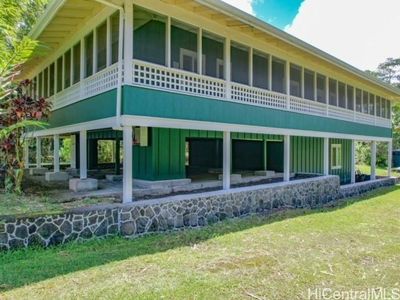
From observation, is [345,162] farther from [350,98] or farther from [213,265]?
→ [213,265]

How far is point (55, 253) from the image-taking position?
5578mm

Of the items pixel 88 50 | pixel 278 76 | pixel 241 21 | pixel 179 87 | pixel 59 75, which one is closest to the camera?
pixel 179 87

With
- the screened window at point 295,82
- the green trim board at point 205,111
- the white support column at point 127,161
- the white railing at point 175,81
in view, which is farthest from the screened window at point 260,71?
the white support column at point 127,161

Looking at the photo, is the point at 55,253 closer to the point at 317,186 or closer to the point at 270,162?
the point at 317,186

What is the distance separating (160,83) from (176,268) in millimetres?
4312

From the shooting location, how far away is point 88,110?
28.9 ft

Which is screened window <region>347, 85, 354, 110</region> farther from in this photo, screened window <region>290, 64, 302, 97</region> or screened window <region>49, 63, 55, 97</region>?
screened window <region>49, 63, 55, 97</region>

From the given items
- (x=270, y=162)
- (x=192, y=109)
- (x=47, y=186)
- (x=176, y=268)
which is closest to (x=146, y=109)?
(x=192, y=109)

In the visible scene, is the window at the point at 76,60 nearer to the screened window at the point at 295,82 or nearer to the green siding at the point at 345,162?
the screened window at the point at 295,82

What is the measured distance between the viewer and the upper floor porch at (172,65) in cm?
754

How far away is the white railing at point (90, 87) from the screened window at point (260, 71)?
20.6 feet

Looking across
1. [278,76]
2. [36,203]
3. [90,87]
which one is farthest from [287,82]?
[36,203]

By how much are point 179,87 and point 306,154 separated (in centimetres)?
936

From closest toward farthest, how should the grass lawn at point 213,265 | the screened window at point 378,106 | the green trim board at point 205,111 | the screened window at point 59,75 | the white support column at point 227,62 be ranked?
the grass lawn at point 213,265 → the green trim board at point 205,111 → the white support column at point 227,62 → the screened window at point 59,75 → the screened window at point 378,106
